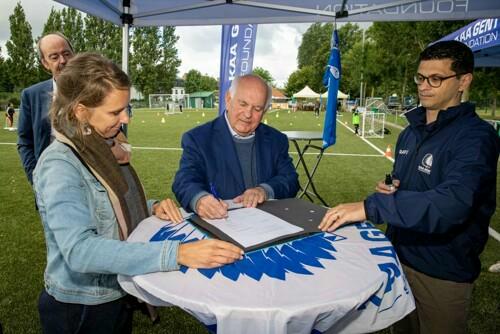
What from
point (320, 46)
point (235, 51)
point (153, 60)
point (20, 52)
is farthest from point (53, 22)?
point (235, 51)

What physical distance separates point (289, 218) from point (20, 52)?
6157cm

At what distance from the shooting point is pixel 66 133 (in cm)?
145

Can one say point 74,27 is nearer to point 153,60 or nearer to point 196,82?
point 153,60

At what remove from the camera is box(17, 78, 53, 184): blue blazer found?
134 inches

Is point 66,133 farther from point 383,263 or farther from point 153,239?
point 383,263

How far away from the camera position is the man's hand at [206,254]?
129 cm

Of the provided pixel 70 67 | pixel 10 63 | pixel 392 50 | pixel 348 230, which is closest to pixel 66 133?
pixel 70 67

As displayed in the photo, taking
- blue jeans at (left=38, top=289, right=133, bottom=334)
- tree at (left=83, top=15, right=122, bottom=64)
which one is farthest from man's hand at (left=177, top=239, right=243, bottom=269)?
tree at (left=83, top=15, right=122, bottom=64)

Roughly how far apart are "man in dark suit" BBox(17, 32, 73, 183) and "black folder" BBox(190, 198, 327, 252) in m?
2.36

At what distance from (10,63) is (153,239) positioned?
61.2 meters

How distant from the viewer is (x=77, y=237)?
4.15 feet

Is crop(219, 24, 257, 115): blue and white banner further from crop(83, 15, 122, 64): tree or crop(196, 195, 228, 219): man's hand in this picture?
crop(83, 15, 122, 64): tree

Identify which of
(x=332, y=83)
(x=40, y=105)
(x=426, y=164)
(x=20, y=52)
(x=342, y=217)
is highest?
(x=20, y=52)

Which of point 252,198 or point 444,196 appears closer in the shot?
point 444,196
